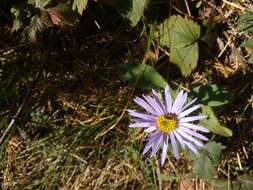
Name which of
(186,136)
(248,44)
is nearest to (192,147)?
(186,136)

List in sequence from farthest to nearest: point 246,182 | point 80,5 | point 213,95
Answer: point 246,182 < point 213,95 < point 80,5

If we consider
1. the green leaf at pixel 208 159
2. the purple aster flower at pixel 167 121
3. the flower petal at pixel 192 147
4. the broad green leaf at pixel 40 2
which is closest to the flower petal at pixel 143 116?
the purple aster flower at pixel 167 121

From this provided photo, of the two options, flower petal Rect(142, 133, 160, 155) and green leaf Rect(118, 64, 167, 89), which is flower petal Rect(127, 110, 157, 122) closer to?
flower petal Rect(142, 133, 160, 155)

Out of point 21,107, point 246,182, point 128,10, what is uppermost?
point 128,10

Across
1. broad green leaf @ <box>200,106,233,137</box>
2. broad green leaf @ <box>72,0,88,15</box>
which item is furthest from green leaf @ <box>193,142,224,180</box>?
broad green leaf @ <box>72,0,88,15</box>

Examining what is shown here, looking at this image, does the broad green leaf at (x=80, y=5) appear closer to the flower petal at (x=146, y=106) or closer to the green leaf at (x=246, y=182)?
the flower petal at (x=146, y=106)

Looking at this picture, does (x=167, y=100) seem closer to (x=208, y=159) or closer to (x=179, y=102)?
(x=179, y=102)

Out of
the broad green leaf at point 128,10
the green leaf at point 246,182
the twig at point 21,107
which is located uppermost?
the broad green leaf at point 128,10

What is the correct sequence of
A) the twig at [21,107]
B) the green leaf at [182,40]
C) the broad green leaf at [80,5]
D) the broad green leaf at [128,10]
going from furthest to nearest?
1. the twig at [21,107]
2. the green leaf at [182,40]
3. the broad green leaf at [128,10]
4. the broad green leaf at [80,5]
